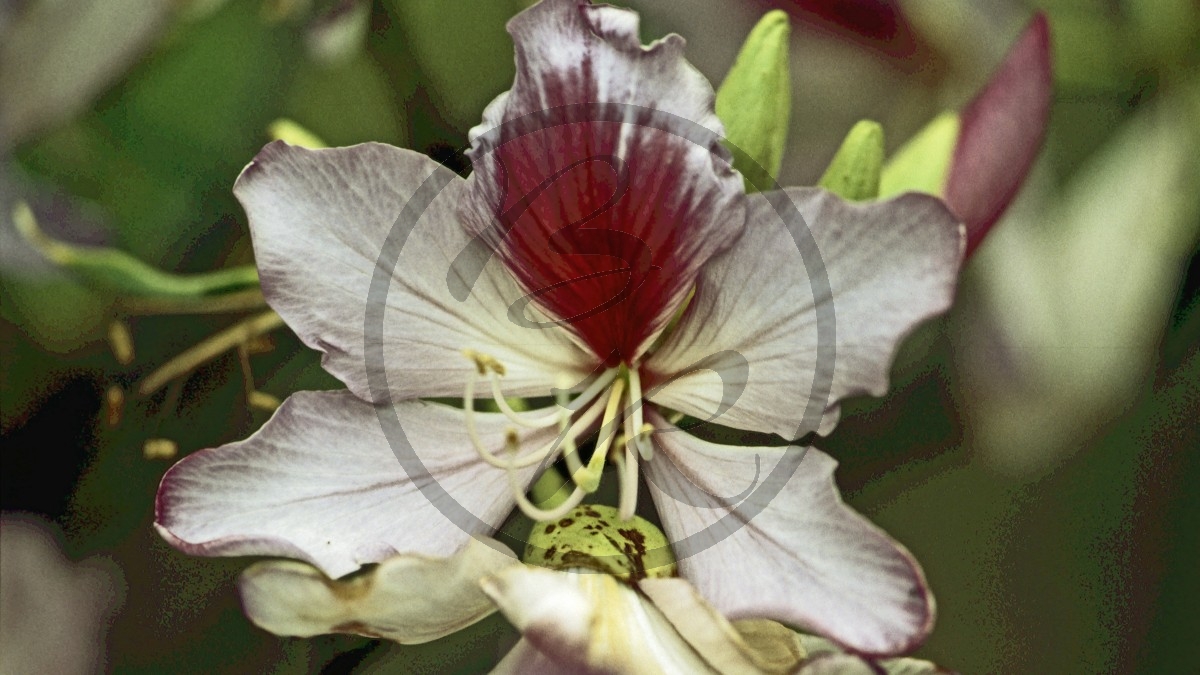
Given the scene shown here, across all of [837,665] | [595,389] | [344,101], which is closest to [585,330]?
[595,389]

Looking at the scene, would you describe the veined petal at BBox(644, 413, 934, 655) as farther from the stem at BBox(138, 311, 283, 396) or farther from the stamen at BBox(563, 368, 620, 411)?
the stem at BBox(138, 311, 283, 396)

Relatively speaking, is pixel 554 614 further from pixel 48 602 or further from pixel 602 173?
pixel 48 602

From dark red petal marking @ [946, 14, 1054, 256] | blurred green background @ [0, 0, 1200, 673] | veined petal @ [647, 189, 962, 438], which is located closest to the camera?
veined petal @ [647, 189, 962, 438]

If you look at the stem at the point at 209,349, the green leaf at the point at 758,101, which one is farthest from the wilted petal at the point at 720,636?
the stem at the point at 209,349

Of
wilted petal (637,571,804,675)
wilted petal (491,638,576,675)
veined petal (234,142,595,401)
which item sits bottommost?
wilted petal (491,638,576,675)

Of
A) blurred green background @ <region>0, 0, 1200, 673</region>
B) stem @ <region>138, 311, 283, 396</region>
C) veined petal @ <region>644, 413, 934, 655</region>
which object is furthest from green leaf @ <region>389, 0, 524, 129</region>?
veined petal @ <region>644, 413, 934, 655</region>

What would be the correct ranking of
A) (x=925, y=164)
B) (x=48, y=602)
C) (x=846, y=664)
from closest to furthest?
(x=846, y=664), (x=925, y=164), (x=48, y=602)

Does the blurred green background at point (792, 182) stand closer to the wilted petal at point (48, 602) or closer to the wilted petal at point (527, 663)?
the wilted petal at point (48, 602)
